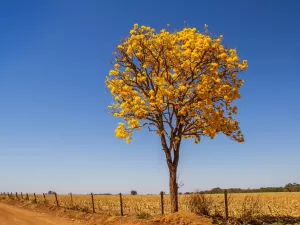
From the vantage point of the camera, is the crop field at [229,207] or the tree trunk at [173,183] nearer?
the crop field at [229,207]

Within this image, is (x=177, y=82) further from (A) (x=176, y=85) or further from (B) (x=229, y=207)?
(B) (x=229, y=207)

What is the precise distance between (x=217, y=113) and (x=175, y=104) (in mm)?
3115

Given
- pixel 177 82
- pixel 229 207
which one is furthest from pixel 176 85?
pixel 229 207

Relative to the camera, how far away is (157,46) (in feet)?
90.4

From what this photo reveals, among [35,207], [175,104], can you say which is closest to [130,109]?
[175,104]

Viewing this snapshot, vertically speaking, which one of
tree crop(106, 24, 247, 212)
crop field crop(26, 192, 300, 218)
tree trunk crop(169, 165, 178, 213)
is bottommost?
crop field crop(26, 192, 300, 218)

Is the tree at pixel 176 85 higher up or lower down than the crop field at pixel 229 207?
higher up

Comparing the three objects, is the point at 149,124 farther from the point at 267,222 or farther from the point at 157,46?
the point at 267,222

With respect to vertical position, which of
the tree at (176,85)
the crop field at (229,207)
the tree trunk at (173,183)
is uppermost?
the tree at (176,85)

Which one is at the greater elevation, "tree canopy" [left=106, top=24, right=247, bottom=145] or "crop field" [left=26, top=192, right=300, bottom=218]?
"tree canopy" [left=106, top=24, right=247, bottom=145]

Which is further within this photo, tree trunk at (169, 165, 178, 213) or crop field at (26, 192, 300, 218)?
tree trunk at (169, 165, 178, 213)

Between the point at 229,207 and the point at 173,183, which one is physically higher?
the point at 173,183

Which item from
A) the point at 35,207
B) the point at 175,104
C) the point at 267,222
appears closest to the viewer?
the point at 267,222

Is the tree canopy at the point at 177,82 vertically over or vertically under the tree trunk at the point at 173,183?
over
